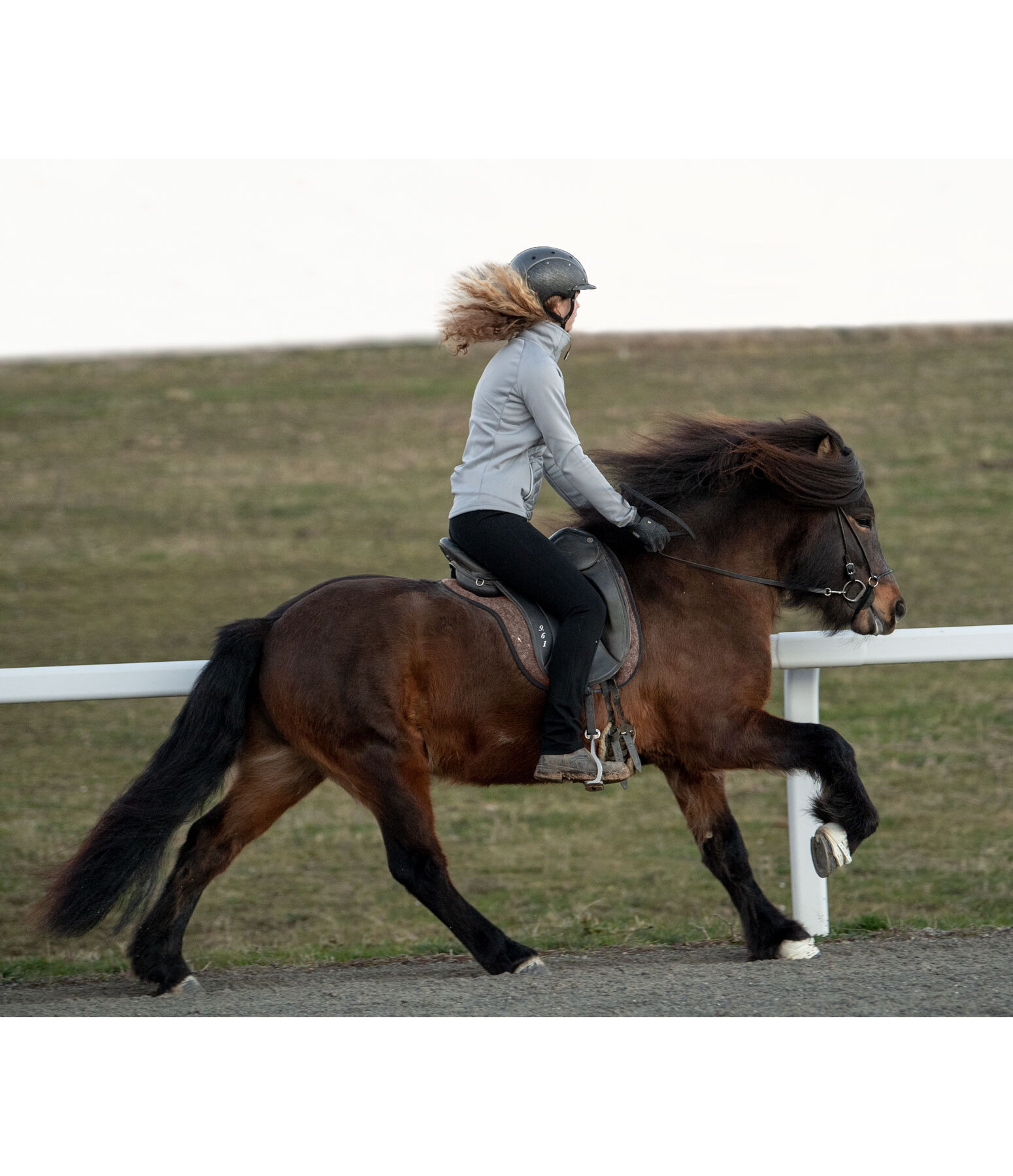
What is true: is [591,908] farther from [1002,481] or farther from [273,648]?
[1002,481]

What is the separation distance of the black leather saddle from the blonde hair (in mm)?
846

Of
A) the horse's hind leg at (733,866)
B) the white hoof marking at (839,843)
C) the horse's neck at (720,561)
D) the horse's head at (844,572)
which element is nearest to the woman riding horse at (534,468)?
the horse's neck at (720,561)

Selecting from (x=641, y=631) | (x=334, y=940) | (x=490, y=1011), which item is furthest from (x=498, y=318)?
(x=334, y=940)

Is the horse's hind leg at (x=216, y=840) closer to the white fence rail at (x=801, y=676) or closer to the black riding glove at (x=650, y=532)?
the white fence rail at (x=801, y=676)

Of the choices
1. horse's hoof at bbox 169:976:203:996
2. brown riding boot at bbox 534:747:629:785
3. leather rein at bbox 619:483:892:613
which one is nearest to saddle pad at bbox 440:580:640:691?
brown riding boot at bbox 534:747:629:785

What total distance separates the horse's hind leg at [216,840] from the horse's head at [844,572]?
2.24 metres

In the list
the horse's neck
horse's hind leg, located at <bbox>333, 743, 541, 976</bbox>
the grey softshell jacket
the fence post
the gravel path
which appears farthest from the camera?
the fence post

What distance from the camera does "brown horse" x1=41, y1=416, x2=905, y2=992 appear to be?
5.40 meters

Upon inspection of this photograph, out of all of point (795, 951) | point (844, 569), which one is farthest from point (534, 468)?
point (795, 951)

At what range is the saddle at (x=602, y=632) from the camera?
5.54 m

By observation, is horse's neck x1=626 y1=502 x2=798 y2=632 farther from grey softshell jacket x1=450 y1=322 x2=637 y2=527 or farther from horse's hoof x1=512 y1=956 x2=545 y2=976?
horse's hoof x1=512 y1=956 x2=545 y2=976

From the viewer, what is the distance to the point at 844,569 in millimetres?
6000

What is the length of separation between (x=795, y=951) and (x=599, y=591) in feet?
5.42

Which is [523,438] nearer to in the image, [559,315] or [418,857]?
[559,315]
